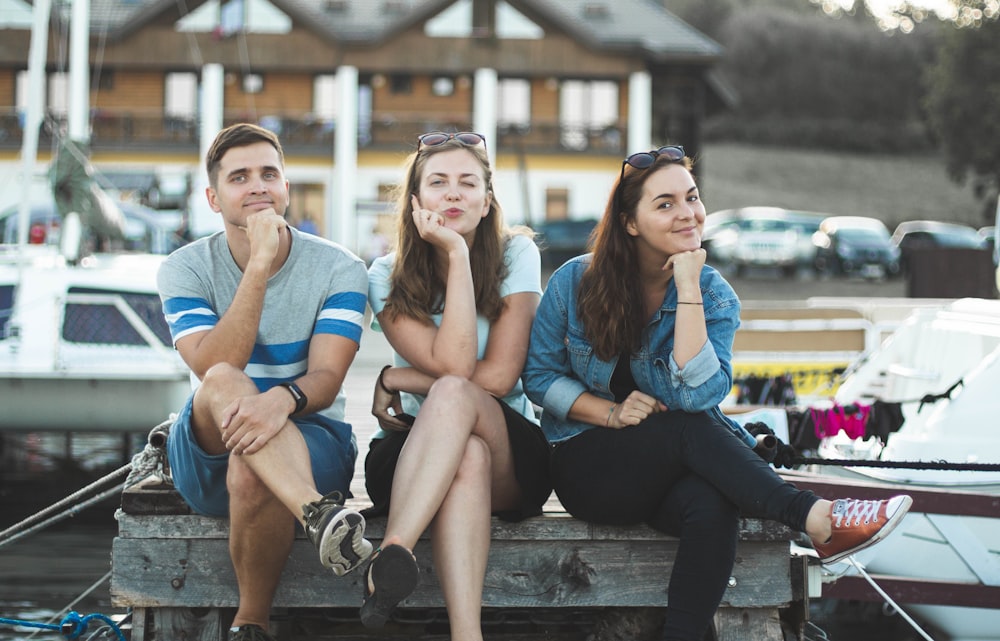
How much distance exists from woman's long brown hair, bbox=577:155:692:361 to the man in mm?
731

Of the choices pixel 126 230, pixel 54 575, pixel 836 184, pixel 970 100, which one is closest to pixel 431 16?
pixel 970 100

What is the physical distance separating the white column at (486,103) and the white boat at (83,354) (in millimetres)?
24118

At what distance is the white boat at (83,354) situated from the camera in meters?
10.7

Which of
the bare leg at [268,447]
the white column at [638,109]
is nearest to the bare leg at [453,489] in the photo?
the bare leg at [268,447]

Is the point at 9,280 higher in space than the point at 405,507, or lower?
higher

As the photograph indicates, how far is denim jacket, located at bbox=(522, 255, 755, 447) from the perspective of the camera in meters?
3.93

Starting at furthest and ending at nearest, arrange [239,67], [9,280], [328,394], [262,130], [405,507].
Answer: [239,67] → [9,280] → [262,130] → [328,394] → [405,507]

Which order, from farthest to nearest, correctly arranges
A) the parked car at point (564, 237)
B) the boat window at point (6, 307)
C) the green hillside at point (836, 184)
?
the green hillside at point (836, 184) → the parked car at point (564, 237) → the boat window at point (6, 307)

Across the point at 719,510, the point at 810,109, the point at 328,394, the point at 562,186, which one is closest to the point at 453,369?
the point at 328,394

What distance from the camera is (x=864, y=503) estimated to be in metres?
3.60

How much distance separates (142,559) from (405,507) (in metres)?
0.99

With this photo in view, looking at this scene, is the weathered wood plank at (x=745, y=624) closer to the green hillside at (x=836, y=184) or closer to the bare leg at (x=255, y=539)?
the bare leg at (x=255, y=539)

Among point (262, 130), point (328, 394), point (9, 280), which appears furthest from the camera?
point (9, 280)

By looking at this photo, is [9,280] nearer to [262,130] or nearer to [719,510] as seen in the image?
[262,130]
